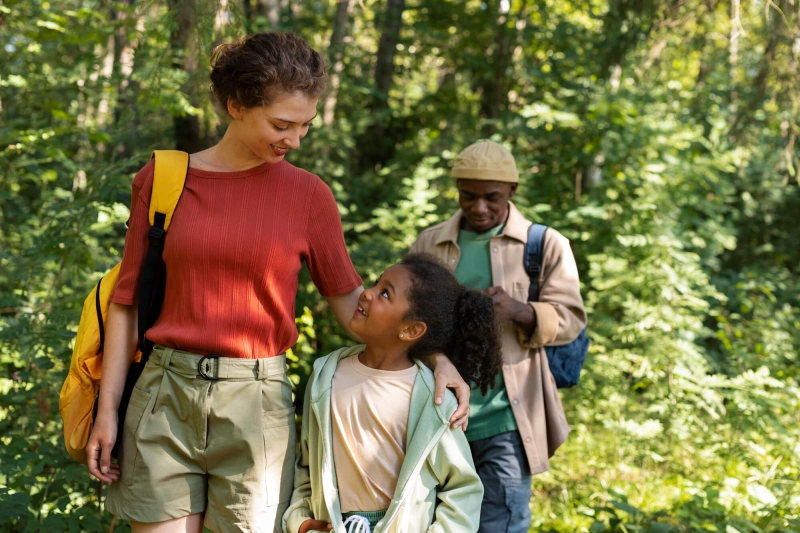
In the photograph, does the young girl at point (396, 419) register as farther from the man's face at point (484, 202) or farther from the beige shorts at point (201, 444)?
the man's face at point (484, 202)

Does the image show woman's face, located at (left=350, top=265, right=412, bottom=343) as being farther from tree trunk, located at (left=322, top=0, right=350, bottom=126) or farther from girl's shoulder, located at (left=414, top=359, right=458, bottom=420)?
tree trunk, located at (left=322, top=0, right=350, bottom=126)

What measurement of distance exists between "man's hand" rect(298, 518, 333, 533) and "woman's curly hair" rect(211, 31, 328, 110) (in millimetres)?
1300

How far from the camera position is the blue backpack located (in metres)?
3.37

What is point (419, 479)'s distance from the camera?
231 cm

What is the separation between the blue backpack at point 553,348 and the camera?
3373mm

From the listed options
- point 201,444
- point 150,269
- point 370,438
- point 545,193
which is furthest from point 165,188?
point 545,193

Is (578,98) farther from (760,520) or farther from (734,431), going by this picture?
(760,520)

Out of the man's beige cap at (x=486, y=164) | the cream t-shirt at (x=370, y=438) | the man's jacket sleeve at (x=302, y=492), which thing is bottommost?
the man's jacket sleeve at (x=302, y=492)

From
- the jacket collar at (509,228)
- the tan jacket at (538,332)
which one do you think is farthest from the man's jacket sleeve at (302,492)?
the jacket collar at (509,228)

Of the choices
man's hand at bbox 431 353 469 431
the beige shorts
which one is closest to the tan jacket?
man's hand at bbox 431 353 469 431

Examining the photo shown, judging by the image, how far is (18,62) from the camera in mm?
6938

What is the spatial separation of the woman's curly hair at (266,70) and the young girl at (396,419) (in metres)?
0.71

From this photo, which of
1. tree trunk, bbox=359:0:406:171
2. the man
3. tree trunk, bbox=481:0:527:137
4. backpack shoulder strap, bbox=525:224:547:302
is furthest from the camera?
tree trunk, bbox=359:0:406:171

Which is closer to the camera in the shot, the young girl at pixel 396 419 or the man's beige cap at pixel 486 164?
the young girl at pixel 396 419
